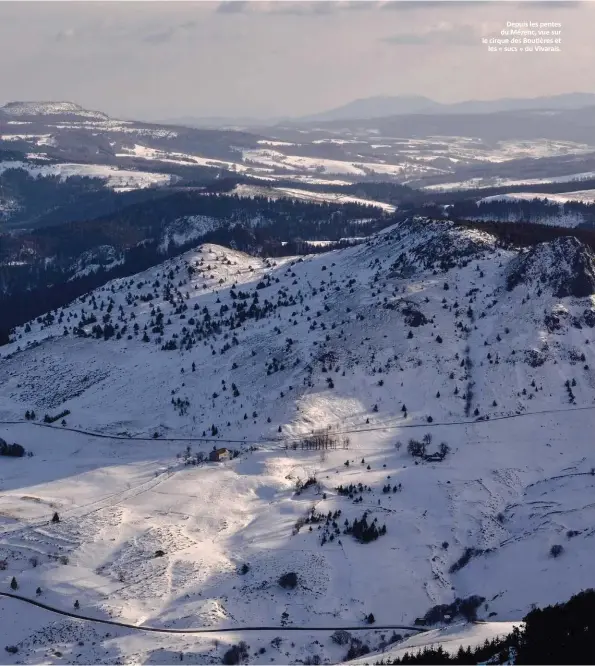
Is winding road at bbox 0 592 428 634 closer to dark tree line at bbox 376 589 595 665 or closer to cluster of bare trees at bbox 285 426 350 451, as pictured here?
dark tree line at bbox 376 589 595 665

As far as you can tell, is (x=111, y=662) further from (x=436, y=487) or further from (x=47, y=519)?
(x=436, y=487)

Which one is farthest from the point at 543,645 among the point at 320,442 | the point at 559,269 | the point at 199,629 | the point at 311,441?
the point at 559,269

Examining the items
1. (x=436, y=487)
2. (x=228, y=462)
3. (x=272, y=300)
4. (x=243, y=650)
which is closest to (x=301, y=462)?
(x=228, y=462)

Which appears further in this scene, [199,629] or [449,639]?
[199,629]

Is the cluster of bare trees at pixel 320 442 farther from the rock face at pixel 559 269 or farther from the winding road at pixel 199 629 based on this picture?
the rock face at pixel 559 269

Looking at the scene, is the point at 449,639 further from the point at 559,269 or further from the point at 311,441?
the point at 559,269

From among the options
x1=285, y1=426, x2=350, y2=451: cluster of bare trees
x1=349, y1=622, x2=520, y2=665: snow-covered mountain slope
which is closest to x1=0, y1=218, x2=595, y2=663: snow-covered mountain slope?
x1=285, y1=426, x2=350, y2=451: cluster of bare trees

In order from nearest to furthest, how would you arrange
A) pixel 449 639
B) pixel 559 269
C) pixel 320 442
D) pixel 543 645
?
pixel 543 645
pixel 449 639
pixel 320 442
pixel 559 269

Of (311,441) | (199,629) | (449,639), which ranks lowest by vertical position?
(199,629)
